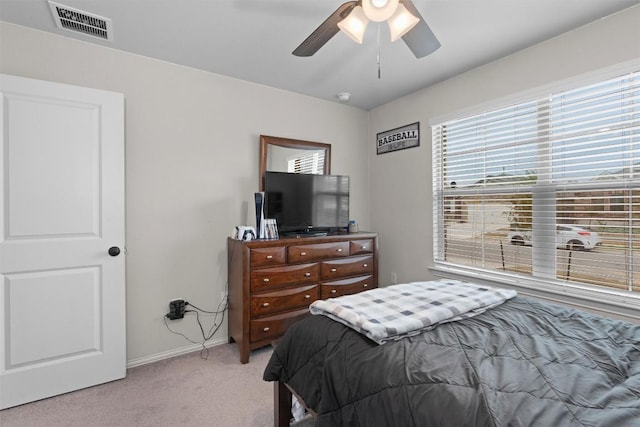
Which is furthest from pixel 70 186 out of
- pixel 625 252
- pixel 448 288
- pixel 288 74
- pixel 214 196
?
pixel 625 252

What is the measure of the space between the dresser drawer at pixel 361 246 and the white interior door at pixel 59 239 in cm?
194

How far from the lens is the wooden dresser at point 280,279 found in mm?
2373

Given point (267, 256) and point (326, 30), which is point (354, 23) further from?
point (267, 256)

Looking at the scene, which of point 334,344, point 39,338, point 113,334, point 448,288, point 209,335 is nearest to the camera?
point 334,344

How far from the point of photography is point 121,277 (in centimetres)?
218

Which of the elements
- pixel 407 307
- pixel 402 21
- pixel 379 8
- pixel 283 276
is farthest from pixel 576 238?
pixel 283 276

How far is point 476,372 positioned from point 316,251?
187 cm

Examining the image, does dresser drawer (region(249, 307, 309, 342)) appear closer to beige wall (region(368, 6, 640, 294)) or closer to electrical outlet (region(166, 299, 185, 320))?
electrical outlet (region(166, 299, 185, 320))

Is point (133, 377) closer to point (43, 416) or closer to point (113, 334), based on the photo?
point (113, 334)

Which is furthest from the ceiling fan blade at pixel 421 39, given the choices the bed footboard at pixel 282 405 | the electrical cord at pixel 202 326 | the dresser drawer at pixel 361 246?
the electrical cord at pixel 202 326

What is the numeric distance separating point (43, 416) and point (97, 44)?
2.54m

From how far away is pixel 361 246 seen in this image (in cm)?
302

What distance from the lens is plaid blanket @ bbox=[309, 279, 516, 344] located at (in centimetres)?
118

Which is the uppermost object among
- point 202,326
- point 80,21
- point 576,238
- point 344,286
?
point 80,21
